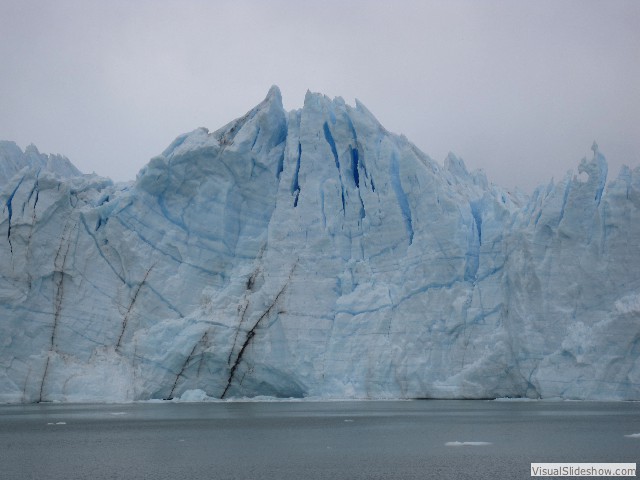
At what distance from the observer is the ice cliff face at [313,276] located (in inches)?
818

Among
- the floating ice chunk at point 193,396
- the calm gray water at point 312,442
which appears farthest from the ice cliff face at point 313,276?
the calm gray water at point 312,442

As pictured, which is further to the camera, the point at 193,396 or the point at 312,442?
the point at 193,396

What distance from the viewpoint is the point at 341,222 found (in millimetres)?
24219

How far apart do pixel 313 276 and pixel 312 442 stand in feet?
36.0

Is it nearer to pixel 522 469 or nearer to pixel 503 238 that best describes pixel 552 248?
pixel 503 238

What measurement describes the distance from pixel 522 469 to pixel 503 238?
12.8 metres

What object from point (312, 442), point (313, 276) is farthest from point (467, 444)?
point (313, 276)

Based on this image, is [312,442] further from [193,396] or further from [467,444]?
[193,396]

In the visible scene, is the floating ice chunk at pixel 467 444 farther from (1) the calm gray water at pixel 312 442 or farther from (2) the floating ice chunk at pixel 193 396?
(2) the floating ice chunk at pixel 193 396

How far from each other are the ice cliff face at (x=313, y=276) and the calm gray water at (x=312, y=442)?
2.07 metres

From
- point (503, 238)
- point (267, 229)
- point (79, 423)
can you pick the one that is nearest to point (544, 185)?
point (503, 238)

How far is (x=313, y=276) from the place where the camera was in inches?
931

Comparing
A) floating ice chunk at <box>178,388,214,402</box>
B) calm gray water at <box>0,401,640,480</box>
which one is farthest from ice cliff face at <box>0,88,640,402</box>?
calm gray water at <box>0,401,640,480</box>

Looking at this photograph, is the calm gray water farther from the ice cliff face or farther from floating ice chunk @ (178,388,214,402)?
floating ice chunk @ (178,388,214,402)
